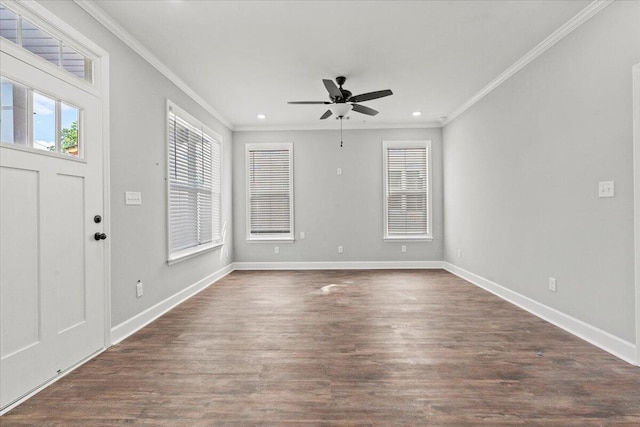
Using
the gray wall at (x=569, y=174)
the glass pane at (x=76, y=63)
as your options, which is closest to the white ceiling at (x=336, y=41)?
the gray wall at (x=569, y=174)

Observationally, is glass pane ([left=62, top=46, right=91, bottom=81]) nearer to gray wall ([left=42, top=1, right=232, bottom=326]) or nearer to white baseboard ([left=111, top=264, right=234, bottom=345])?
gray wall ([left=42, top=1, right=232, bottom=326])

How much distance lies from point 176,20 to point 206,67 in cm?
86

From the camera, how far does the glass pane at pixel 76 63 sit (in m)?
2.23

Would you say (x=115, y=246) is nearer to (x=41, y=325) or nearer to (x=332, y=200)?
(x=41, y=325)

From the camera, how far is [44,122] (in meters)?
2.04

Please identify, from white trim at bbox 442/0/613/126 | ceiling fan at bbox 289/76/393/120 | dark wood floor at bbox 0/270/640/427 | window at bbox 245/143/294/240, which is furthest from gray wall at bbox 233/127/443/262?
dark wood floor at bbox 0/270/640/427

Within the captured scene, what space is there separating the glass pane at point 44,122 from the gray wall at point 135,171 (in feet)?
1.90

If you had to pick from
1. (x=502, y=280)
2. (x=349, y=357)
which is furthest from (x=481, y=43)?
(x=349, y=357)

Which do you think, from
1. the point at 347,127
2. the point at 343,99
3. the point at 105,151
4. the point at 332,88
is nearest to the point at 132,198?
the point at 105,151

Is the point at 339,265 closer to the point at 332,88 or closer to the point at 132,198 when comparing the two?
the point at 332,88

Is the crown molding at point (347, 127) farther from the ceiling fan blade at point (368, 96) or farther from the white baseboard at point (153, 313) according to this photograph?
the white baseboard at point (153, 313)

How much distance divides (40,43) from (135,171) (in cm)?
121

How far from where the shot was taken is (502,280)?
156 inches

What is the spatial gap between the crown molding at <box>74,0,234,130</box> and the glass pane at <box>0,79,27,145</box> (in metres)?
1.00
